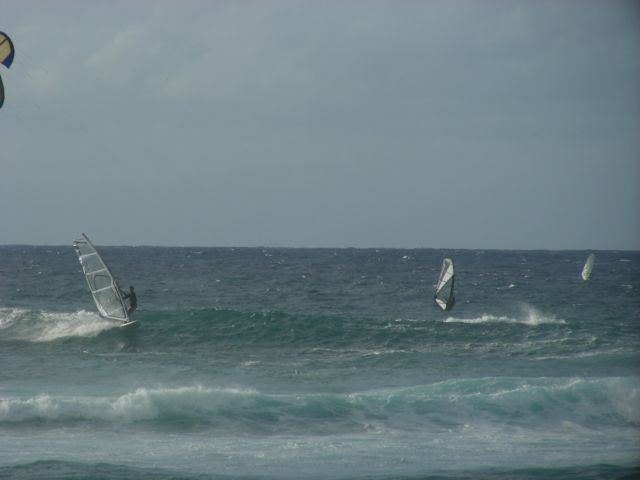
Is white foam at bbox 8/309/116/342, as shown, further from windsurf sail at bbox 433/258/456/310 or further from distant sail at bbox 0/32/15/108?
distant sail at bbox 0/32/15/108

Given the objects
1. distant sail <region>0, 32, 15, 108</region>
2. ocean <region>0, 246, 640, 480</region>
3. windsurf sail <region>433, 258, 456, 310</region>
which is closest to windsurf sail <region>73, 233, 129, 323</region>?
ocean <region>0, 246, 640, 480</region>

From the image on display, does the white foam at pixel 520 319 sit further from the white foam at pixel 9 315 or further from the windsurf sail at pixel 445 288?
the white foam at pixel 9 315

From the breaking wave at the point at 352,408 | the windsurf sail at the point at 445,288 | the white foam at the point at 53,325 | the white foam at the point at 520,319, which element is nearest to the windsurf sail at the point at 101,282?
the white foam at the point at 53,325

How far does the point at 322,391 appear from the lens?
14.2 metres

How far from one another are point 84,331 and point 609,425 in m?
13.2

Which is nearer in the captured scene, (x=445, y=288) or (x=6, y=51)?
(x=6, y=51)

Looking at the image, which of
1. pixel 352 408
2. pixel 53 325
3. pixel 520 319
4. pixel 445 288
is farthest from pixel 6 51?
pixel 520 319

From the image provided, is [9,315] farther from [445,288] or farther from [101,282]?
[445,288]

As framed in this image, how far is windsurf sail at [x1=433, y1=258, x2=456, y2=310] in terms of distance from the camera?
2070 cm

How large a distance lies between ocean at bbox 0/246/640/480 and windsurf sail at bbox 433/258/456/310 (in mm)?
583

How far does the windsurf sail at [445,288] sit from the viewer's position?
20695 millimetres

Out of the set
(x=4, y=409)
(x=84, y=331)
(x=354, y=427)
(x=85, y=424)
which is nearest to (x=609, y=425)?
(x=354, y=427)

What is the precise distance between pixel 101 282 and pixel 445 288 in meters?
9.36

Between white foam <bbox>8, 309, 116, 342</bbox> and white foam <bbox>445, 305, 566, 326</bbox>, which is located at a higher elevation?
white foam <bbox>8, 309, 116, 342</bbox>
